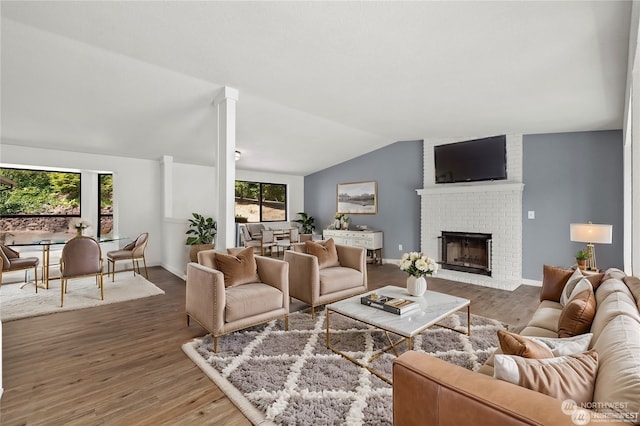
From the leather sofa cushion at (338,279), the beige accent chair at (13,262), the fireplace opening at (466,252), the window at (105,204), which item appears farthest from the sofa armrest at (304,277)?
the window at (105,204)

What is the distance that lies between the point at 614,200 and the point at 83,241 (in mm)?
7126

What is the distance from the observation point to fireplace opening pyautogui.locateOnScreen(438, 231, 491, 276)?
5138mm

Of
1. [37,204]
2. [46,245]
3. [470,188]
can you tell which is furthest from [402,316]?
[37,204]

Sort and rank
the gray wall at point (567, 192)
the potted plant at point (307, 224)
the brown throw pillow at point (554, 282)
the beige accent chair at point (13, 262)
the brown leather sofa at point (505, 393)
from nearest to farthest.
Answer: the brown leather sofa at point (505, 393) → the brown throw pillow at point (554, 282) → the beige accent chair at point (13, 262) → the gray wall at point (567, 192) → the potted plant at point (307, 224)

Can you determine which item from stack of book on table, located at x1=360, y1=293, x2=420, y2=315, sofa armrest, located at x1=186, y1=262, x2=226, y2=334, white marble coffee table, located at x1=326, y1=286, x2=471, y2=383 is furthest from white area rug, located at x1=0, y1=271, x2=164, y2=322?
stack of book on table, located at x1=360, y1=293, x2=420, y2=315

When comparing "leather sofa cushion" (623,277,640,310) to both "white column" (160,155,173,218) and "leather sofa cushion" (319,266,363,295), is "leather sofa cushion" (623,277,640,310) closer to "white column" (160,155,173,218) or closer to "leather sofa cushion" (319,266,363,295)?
"leather sofa cushion" (319,266,363,295)

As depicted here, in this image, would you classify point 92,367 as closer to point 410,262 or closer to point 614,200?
point 410,262

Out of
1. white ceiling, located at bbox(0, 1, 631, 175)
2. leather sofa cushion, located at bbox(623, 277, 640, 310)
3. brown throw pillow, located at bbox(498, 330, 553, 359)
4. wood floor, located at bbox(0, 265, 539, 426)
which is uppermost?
white ceiling, located at bbox(0, 1, 631, 175)

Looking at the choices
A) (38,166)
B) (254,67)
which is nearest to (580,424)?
(254,67)

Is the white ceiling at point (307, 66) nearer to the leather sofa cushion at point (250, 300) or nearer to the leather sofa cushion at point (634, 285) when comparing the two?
the leather sofa cushion at point (634, 285)

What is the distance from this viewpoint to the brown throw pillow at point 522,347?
109 cm

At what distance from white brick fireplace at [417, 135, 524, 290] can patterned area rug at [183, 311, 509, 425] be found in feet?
6.86

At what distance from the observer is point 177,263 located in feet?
17.6

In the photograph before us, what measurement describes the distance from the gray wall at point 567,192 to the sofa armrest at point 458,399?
461 centimetres
